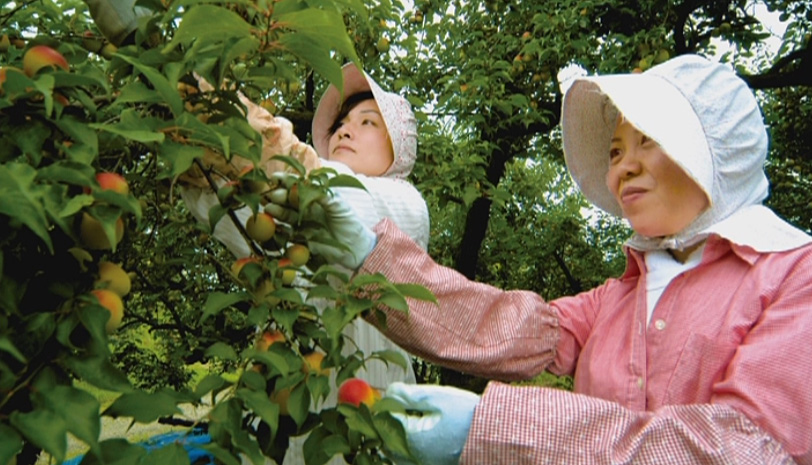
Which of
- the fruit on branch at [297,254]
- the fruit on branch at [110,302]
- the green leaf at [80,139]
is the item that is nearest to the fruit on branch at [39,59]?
the green leaf at [80,139]

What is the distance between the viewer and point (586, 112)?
1.53 metres

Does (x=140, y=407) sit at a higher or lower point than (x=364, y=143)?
higher

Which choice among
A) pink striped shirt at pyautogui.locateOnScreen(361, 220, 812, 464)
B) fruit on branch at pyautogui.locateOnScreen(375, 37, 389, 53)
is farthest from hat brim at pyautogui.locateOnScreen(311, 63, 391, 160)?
fruit on branch at pyautogui.locateOnScreen(375, 37, 389, 53)

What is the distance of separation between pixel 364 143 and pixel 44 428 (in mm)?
1262

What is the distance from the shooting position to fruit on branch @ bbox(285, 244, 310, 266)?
102 cm

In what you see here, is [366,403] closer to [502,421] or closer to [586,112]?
[502,421]

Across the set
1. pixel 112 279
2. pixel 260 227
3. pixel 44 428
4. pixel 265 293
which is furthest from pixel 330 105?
pixel 44 428

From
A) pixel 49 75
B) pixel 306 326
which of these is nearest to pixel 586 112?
pixel 306 326

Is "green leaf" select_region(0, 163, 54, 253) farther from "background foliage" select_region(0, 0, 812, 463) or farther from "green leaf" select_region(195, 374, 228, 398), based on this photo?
"green leaf" select_region(195, 374, 228, 398)

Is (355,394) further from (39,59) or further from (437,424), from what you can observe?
(39,59)

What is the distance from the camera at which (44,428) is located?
62 centimetres

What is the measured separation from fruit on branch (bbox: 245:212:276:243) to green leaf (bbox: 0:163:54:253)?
42 centimetres

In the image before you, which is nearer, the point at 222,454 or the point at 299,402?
the point at 222,454

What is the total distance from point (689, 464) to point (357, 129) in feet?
3.66
